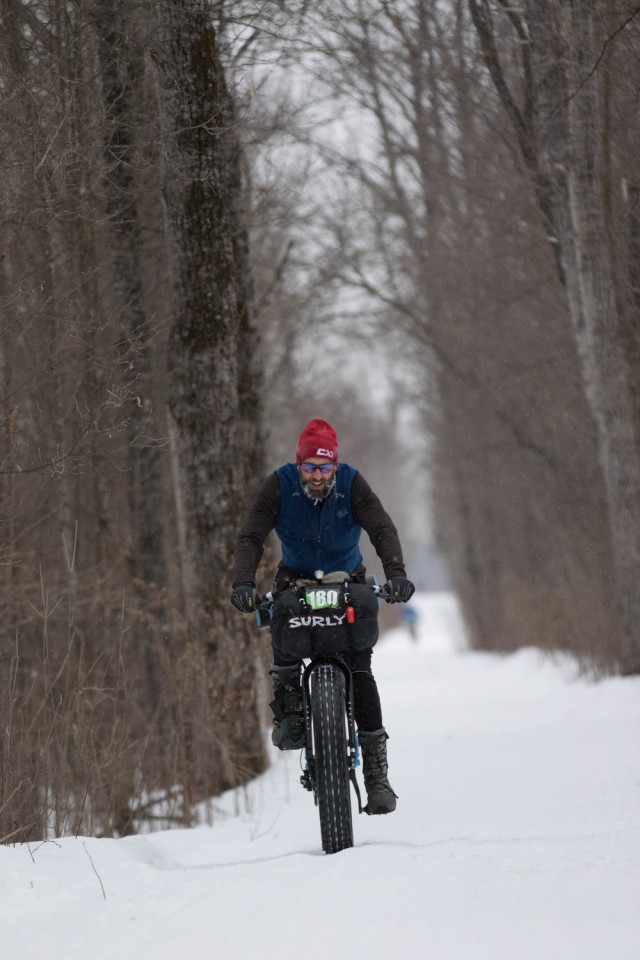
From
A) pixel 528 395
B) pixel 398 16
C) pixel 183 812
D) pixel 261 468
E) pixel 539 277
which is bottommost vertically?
pixel 183 812

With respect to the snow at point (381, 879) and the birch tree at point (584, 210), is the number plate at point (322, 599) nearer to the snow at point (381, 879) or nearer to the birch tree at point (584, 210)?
the snow at point (381, 879)

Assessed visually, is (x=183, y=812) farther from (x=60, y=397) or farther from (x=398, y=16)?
(x=398, y=16)

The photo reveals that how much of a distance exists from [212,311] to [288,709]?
3.76 m

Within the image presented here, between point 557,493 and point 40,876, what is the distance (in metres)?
13.9

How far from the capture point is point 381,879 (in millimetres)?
4793

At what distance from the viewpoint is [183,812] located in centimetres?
829

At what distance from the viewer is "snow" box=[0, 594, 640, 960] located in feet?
13.5

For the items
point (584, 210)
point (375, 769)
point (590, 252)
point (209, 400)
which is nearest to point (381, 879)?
point (375, 769)

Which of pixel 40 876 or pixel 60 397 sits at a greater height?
pixel 60 397

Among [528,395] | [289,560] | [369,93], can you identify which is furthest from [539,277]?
[289,560]

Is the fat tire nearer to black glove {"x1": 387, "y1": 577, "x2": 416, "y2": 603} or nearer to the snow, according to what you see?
the snow

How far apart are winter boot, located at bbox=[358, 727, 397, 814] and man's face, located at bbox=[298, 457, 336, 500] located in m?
1.23

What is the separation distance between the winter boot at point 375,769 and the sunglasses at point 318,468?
52.0 inches

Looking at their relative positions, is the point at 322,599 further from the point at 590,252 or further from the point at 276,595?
the point at 590,252
